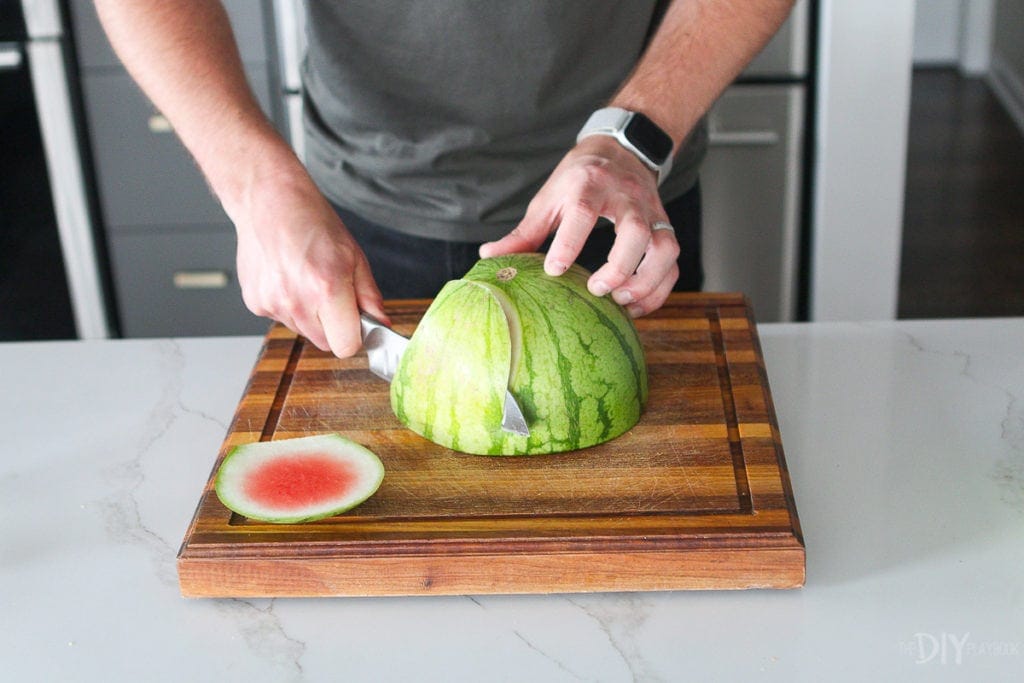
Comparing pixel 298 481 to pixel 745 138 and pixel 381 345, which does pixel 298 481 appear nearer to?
pixel 381 345

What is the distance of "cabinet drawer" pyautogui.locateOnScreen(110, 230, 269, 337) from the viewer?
294cm

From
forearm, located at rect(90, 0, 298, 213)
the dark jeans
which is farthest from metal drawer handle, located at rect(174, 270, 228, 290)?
forearm, located at rect(90, 0, 298, 213)

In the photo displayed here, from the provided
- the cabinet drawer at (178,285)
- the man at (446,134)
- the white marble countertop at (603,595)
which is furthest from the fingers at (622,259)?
the cabinet drawer at (178,285)

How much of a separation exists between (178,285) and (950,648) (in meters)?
2.40

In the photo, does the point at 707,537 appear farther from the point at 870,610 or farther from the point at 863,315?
the point at 863,315

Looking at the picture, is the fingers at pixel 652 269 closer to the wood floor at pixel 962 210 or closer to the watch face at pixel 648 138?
the watch face at pixel 648 138

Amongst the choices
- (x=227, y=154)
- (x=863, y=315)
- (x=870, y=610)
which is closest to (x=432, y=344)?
(x=227, y=154)

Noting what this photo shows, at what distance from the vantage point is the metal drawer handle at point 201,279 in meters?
2.96

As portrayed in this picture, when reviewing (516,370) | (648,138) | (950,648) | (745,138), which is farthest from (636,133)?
(745,138)

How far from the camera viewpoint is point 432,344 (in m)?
1.20

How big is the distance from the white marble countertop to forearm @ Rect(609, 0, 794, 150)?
0.37 metres

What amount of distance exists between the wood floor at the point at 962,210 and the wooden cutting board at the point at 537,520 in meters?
2.73

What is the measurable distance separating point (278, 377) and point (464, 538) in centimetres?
41

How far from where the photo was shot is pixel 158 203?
2902 mm
